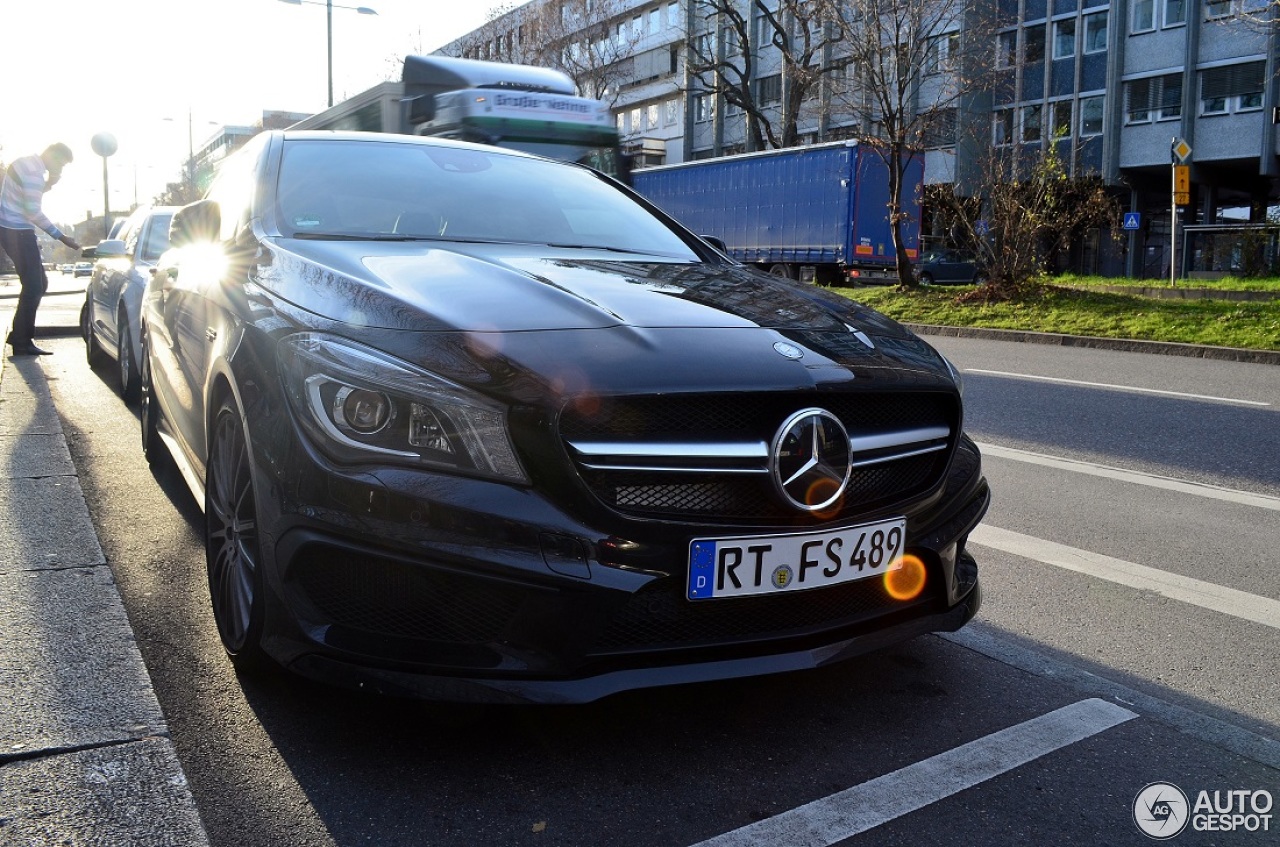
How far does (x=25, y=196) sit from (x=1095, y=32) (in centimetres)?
3899

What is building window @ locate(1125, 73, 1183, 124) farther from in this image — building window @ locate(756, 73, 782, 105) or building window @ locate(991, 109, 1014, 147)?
building window @ locate(756, 73, 782, 105)

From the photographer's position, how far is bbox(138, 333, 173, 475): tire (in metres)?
5.15

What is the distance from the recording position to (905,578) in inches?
110

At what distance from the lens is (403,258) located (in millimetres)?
3275

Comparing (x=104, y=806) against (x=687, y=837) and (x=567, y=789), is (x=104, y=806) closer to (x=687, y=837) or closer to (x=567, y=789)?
(x=567, y=789)

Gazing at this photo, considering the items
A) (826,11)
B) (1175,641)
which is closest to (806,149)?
(826,11)

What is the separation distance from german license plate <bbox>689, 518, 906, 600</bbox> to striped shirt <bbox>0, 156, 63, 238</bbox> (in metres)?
8.66

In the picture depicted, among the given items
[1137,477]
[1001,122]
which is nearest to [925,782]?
[1137,477]

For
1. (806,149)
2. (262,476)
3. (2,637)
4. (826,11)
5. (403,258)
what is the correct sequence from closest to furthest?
(262,476) < (2,637) < (403,258) < (826,11) < (806,149)

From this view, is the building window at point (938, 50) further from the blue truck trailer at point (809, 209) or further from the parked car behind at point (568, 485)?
the parked car behind at point (568, 485)

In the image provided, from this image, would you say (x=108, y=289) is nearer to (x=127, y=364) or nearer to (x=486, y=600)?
(x=127, y=364)

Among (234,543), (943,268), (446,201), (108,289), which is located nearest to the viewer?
(234,543)

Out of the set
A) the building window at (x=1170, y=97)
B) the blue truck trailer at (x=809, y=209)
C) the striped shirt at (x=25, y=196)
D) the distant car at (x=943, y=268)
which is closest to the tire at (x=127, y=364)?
the striped shirt at (x=25, y=196)

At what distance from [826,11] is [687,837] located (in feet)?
70.9
